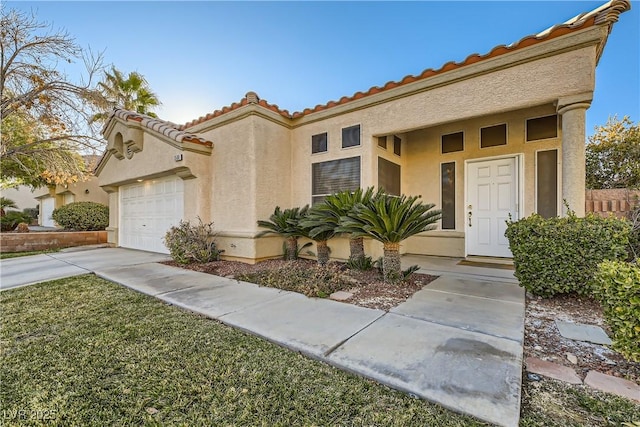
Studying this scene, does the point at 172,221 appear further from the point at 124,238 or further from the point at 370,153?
the point at 370,153

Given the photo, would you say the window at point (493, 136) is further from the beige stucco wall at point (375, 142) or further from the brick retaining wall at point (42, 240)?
the brick retaining wall at point (42, 240)

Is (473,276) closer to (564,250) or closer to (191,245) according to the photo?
(564,250)

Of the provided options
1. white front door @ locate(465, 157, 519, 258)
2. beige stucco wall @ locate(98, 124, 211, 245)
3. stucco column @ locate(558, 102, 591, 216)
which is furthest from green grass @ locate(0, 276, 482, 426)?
white front door @ locate(465, 157, 519, 258)

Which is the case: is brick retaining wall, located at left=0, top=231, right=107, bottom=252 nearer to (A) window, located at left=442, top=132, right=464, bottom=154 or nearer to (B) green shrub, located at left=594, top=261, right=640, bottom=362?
(A) window, located at left=442, top=132, right=464, bottom=154

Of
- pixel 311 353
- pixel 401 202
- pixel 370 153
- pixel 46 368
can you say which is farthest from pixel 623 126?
pixel 46 368

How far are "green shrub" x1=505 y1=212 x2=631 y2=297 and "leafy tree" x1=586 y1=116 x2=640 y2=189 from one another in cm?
744

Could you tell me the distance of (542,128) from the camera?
640 cm

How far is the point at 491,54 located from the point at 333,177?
13.8ft

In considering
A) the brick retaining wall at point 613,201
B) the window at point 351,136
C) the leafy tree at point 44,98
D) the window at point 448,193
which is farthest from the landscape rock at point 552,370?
the leafy tree at point 44,98

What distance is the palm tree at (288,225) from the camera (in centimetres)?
695

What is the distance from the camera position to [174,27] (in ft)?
26.8

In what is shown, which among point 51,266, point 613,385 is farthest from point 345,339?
point 51,266

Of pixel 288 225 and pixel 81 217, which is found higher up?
pixel 81 217

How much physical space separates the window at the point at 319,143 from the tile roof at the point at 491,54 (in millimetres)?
697
